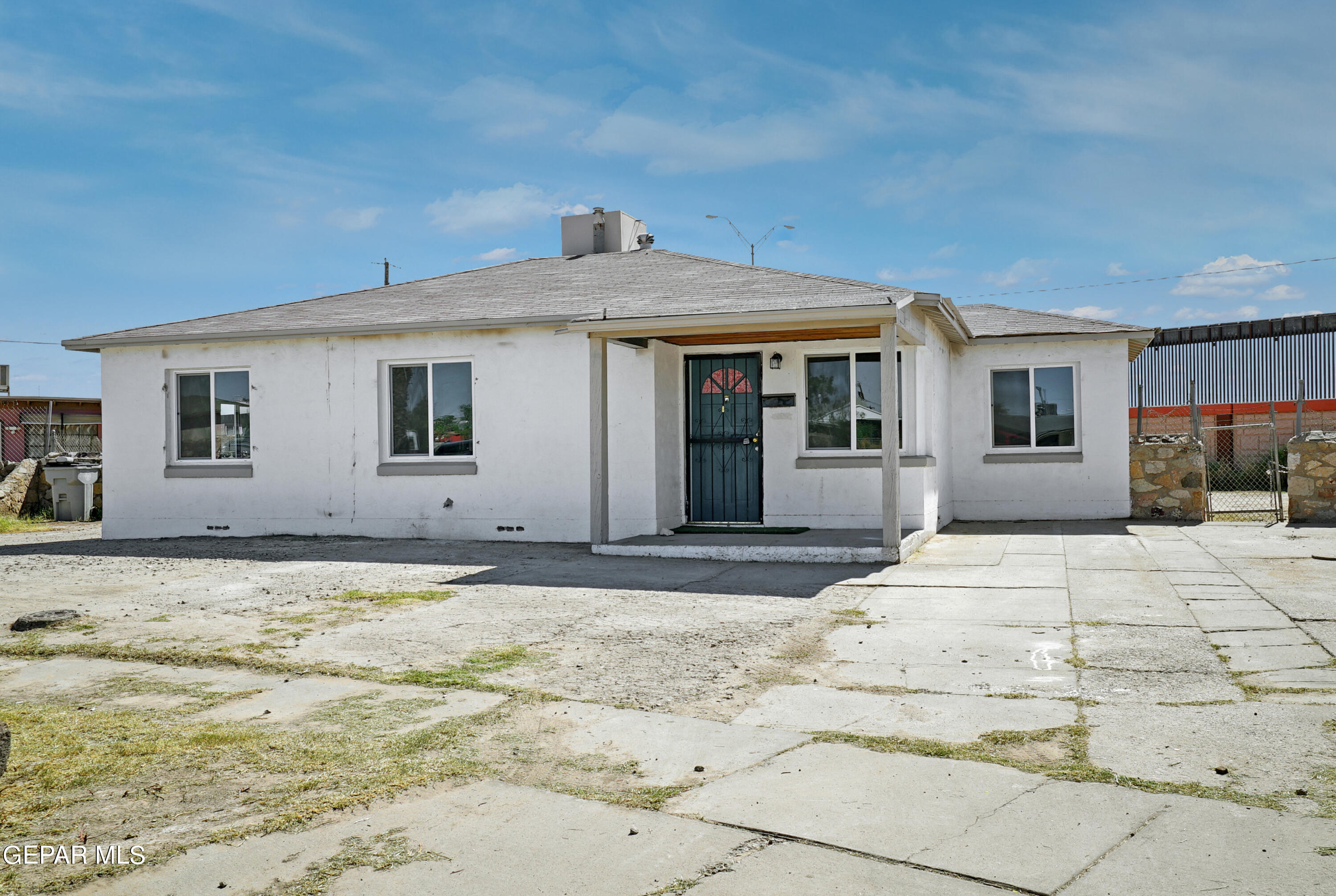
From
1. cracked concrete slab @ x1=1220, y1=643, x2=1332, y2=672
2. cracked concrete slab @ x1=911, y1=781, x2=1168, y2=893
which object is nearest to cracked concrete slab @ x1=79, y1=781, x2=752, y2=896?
cracked concrete slab @ x1=911, y1=781, x2=1168, y2=893

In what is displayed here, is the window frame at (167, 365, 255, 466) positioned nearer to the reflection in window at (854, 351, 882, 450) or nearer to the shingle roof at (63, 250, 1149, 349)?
the shingle roof at (63, 250, 1149, 349)

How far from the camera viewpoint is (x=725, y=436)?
12.9 m

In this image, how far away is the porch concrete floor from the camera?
9883mm

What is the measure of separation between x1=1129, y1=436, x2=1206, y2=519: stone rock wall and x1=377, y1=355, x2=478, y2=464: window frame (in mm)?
10159

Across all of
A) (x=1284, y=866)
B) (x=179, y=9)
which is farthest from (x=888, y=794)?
(x=179, y=9)

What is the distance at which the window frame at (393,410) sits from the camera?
12.5 meters

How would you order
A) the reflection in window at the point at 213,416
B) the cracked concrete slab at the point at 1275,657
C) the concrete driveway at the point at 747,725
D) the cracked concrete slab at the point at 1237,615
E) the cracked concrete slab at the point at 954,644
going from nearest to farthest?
the concrete driveway at the point at 747,725, the cracked concrete slab at the point at 1275,657, the cracked concrete slab at the point at 954,644, the cracked concrete slab at the point at 1237,615, the reflection in window at the point at 213,416

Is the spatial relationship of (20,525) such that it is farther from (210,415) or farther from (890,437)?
(890,437)

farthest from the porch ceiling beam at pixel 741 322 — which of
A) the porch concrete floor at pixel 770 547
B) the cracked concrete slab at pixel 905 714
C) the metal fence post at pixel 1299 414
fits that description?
the metal fence post at pixel 1299 414

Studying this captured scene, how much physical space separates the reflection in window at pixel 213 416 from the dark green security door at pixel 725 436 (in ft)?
21.0

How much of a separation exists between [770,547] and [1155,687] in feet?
18.2

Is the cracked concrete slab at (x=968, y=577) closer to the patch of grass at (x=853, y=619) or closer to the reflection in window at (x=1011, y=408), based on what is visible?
the patch of grass at (x=853, y=619)

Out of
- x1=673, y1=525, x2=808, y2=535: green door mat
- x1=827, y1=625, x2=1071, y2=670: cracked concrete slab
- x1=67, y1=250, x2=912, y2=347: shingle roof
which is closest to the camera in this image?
x1=827, y1=625, x2=1071, y2=670: cracked concrete slab

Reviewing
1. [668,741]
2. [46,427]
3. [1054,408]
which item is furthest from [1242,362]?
[46,427]
